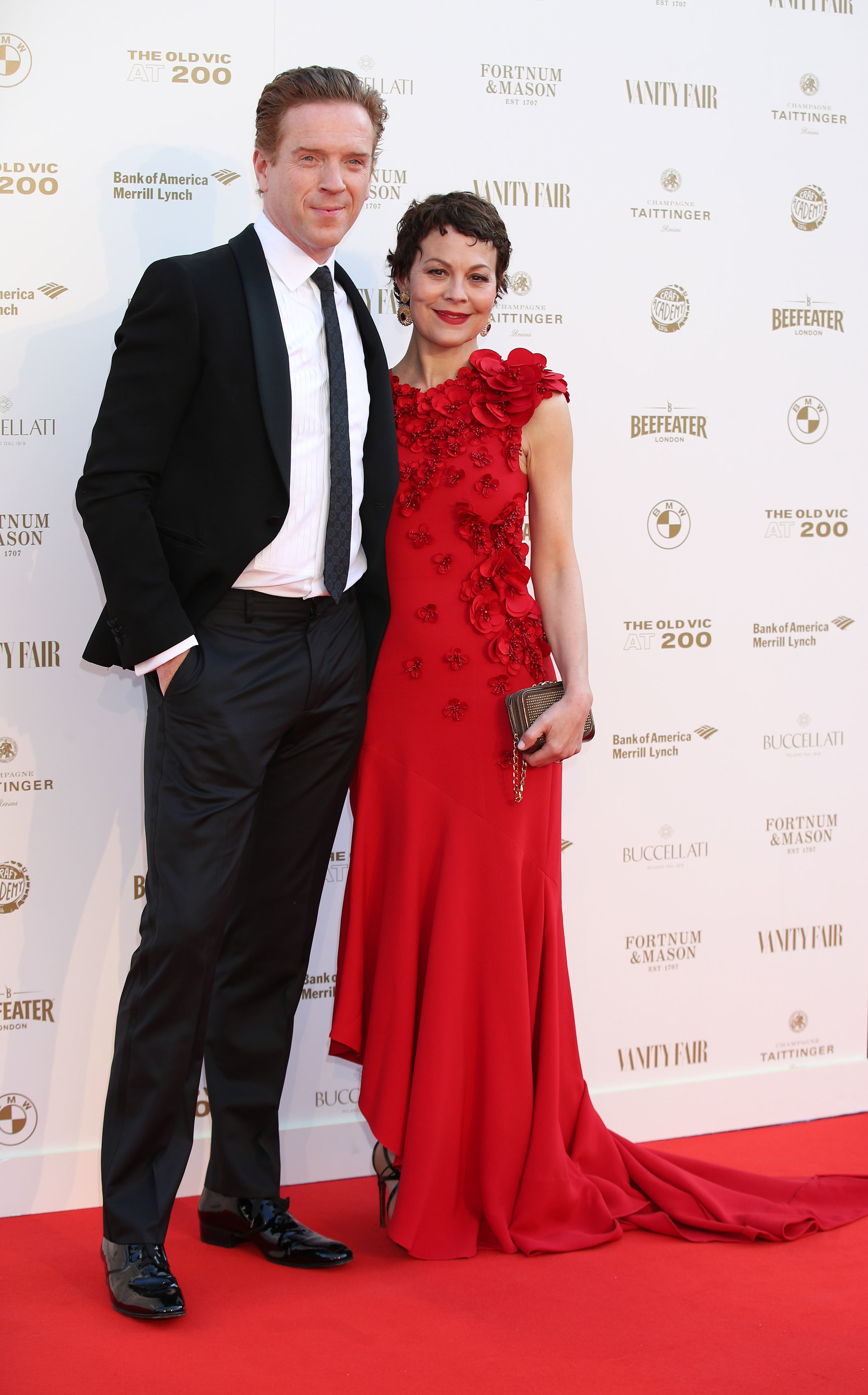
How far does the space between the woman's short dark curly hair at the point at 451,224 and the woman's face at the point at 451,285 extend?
1cm

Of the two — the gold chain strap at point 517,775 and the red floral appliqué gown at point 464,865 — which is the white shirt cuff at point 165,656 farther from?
the gold chain strap at point 517,775

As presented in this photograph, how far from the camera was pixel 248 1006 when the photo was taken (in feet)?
7.35

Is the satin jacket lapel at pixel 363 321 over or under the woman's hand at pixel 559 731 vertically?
over

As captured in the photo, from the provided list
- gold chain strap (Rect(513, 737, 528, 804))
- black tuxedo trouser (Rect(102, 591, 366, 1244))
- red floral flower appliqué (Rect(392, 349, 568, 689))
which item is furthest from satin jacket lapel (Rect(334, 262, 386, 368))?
gold chain strap (Rect(513, 737, 528, 804))

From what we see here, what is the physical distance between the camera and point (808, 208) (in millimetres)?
2904

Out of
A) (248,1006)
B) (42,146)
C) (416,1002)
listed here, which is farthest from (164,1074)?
(42,146)

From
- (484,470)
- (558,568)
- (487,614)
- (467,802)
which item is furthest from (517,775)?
(484,470)

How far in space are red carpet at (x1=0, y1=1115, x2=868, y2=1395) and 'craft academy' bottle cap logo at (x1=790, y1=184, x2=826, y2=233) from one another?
228 centimetres

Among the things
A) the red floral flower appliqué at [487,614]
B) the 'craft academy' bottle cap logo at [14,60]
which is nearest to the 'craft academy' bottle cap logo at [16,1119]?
the red floral flower appliqué at [487,614]

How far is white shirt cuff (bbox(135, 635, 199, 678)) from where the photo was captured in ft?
6.22

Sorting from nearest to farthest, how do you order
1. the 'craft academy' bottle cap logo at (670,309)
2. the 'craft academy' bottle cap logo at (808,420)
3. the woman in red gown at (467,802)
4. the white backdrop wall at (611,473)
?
the woman in red gown at (467,802) → the white backdrop wall at (611,473) → the 'craft academy' bottle cap logo at (670,309) → the 'craft academy' bottle cap logo at (808,420)

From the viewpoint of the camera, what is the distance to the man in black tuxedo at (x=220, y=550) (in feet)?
6.21

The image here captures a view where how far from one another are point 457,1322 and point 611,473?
1.82 meters

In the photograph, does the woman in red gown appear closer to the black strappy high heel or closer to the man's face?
the black strappy high heel
